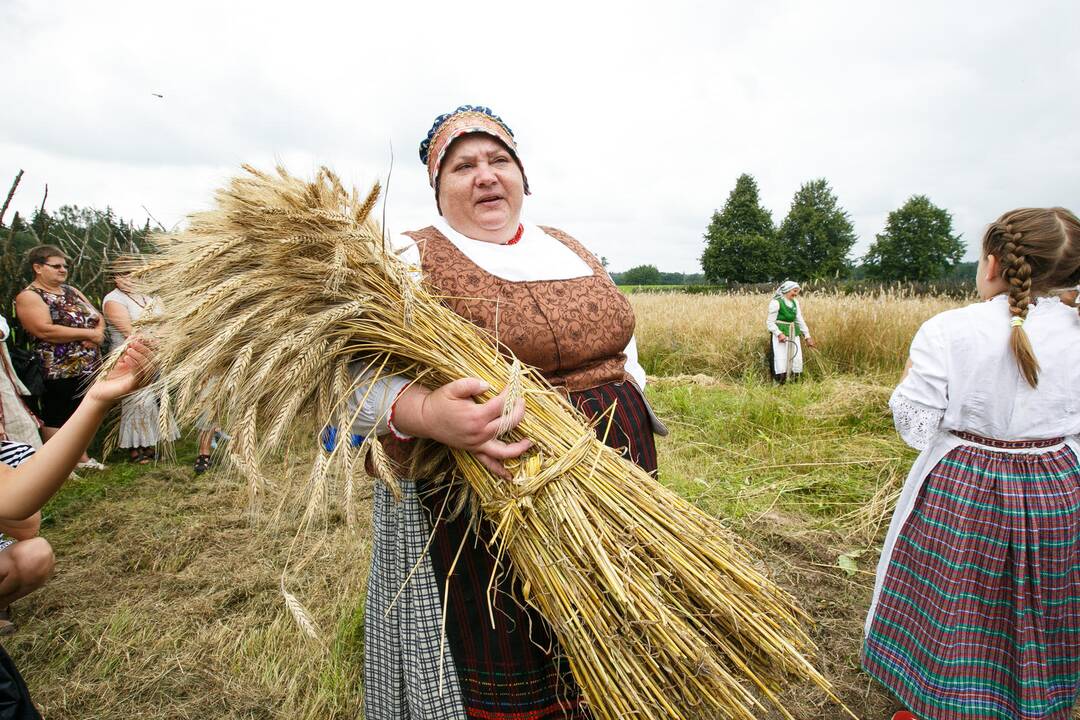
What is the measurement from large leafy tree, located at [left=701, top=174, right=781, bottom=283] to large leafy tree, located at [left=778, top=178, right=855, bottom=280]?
2.16m

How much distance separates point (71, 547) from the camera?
315 cm

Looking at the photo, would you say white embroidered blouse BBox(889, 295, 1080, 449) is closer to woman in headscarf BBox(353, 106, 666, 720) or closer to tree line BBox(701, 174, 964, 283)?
woman in headscarf BBox(353, 106, 666, 720)

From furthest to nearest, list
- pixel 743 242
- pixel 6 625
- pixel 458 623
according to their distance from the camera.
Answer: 1. pixel 743 242
2. pixel 6 625
3. pixel 458 623

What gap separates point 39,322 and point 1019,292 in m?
5.54

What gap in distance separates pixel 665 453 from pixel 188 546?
11.0ft

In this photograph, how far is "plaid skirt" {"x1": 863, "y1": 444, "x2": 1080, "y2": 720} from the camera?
1.59 m

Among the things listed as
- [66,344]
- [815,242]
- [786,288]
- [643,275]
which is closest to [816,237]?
[815,242]

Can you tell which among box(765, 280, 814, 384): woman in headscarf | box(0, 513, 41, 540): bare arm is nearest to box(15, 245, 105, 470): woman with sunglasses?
box(0, 513, 41, 540): bare arm

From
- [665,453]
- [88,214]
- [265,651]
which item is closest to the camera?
[265,651]

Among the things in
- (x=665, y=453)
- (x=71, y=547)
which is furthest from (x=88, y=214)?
(x=665, y=453)

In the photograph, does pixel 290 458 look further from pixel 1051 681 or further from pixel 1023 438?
pixel 1051 681

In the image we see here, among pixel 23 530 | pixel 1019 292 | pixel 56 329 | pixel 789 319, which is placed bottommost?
pixel 23 530

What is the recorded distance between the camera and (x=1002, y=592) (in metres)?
1.64

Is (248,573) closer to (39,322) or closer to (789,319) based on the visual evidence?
(39,322)
